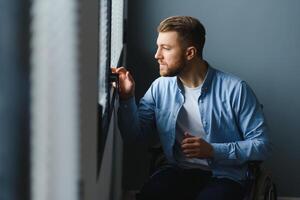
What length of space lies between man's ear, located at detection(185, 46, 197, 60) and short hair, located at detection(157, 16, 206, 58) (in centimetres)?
2

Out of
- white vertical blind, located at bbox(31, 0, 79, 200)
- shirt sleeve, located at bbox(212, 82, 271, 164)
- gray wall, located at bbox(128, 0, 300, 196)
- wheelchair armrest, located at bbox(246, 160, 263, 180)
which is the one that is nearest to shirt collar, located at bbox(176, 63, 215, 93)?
shirt sleeve, located at bbox(212, 82, 271, 164)

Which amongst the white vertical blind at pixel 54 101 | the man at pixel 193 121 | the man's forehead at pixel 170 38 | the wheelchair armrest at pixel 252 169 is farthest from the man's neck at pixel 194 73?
the white vertical blind at pixel 54 101

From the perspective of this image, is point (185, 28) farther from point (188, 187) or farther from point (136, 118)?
point (188, 187)

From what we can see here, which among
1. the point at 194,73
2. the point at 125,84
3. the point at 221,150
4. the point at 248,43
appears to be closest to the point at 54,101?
the point at 125,84

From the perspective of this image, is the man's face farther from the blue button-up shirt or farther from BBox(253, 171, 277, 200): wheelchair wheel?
BBox(253, 171, 277, 200): wheelchair wheel

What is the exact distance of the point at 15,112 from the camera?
46 centimetres

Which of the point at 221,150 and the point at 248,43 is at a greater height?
the point at 248,43

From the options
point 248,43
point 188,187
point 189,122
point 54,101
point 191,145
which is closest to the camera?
point 54,101

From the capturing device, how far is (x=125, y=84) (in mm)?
1971

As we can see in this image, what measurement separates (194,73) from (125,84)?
342 mm

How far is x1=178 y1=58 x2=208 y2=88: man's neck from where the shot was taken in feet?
7.07

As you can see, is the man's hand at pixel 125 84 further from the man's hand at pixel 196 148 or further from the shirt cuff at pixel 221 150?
the shirt cuff at pixel 221 150

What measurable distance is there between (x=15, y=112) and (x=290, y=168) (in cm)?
266

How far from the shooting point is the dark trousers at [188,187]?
1.98m
